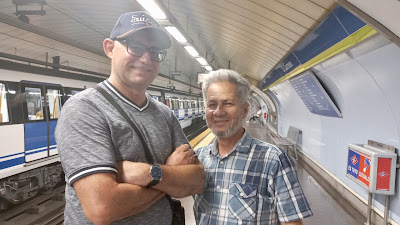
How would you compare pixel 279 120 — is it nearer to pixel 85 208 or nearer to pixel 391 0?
pixel 391 0

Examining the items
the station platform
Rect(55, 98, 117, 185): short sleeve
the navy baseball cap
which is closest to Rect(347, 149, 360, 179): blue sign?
the station platform

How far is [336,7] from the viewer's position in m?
3.49

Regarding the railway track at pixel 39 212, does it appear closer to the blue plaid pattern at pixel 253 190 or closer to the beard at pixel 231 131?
the blue plaid pattern at pixel 253 190

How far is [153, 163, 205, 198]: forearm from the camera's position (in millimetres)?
1503

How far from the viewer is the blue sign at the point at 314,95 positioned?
5.95 metres

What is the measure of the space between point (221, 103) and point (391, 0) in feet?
5.22

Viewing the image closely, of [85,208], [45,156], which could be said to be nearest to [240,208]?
[85,208]

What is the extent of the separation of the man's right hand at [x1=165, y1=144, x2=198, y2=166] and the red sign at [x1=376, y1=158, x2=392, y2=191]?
335 centimetres

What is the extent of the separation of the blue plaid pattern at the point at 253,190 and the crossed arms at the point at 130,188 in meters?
0.19

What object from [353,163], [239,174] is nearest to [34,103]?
[239,174]

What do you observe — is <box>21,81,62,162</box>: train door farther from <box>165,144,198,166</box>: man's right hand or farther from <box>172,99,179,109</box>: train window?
<box>172,99,179,109</box>: train window

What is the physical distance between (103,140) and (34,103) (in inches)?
222

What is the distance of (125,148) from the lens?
4.91 ft

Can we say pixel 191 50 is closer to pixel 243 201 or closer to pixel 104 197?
pixel 243 201
